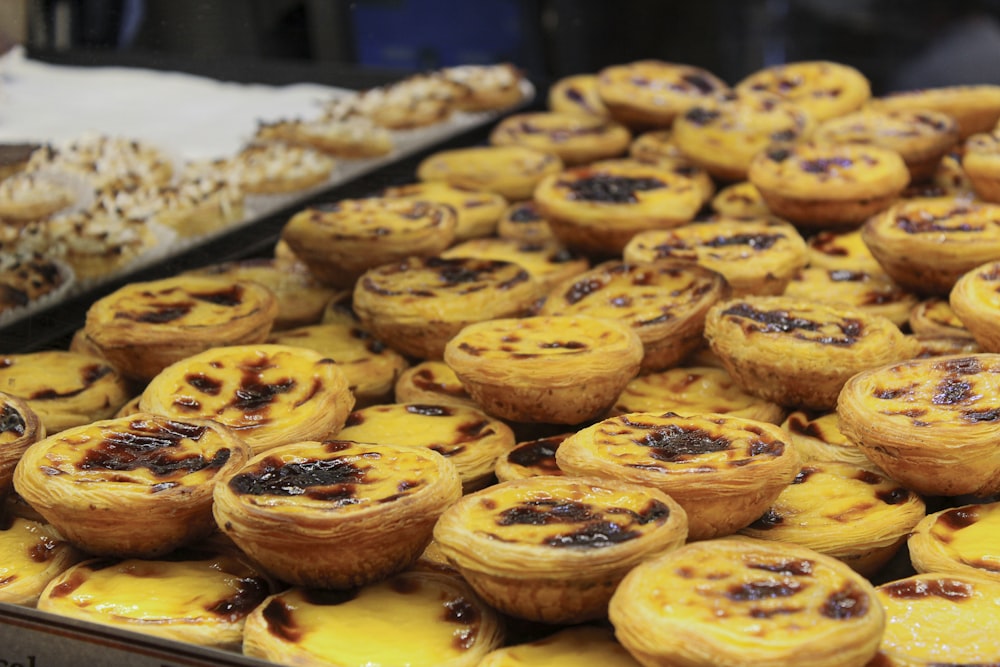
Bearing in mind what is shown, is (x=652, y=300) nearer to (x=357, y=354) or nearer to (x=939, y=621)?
(x=357, y=354)

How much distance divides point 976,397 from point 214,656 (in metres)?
1.46

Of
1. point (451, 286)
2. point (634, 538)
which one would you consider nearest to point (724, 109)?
point (451, 286)

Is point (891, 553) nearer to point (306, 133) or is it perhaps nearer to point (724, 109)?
point (724, 109)

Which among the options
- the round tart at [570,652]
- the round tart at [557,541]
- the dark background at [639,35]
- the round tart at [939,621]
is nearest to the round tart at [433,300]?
the round tart at [557,541]

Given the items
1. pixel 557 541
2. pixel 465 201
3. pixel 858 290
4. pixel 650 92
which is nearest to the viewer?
pixel 557 541

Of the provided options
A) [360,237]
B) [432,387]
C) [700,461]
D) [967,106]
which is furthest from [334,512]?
[967,106]

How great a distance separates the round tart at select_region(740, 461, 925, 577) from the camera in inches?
82.7

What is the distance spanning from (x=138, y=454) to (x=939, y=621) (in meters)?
1.40

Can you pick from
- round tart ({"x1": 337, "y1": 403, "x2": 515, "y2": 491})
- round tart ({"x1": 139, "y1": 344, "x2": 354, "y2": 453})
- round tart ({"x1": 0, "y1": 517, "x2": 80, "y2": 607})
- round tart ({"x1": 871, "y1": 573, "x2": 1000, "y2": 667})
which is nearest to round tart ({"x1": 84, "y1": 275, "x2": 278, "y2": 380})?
round tart ({"x1": 139, "y1": 344, "x2": 354, "y2": 453})

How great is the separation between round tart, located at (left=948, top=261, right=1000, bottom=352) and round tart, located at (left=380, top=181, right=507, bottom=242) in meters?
1.55

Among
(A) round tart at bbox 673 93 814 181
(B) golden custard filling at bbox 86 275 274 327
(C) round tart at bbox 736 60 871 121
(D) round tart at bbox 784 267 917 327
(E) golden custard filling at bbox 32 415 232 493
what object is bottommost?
(E) golden custard filling at bbox 32 415 232 493

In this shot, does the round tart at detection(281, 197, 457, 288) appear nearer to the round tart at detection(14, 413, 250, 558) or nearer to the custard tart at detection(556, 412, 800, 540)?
the round tart at detection(14, 413, 250, 558)

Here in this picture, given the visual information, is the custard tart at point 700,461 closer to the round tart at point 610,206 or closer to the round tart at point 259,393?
the round tart at point 259,393

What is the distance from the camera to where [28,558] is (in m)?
2.14
